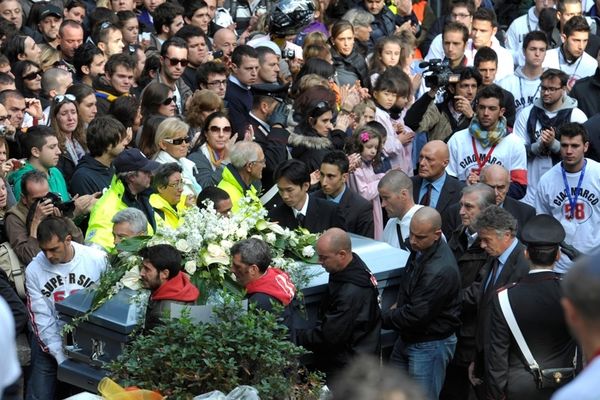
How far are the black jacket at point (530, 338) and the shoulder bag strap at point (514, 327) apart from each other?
0.07 ft

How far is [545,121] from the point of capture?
11883mm

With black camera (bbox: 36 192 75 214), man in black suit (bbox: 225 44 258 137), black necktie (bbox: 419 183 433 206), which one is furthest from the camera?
man in black suit (bbox: 225 44 258 137)

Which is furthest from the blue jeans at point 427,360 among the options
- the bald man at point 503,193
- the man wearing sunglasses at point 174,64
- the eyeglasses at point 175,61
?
the eyeglasses at point 175,61

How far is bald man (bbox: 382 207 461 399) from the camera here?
8258 millimetres

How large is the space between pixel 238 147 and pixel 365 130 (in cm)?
147

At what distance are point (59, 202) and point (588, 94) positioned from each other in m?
5.77

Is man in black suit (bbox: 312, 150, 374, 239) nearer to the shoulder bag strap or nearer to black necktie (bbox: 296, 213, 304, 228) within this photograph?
black necktie (bbox: 296, 213, 304, 228)

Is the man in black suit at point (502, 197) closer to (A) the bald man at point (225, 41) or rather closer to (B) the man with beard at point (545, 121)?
(B) the man with beard at point (545, 121)

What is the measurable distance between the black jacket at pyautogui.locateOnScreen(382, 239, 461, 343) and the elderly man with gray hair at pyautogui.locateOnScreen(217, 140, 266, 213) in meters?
1.65

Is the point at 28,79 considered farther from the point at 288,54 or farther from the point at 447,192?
the point at 447,192

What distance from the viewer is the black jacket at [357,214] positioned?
9727 millimetres

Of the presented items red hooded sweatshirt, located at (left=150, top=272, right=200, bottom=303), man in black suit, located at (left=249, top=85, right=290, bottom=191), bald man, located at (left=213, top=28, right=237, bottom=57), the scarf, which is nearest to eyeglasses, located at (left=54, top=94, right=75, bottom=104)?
man in black suit, located at (left=249, top=85, right=290, bottom=191)

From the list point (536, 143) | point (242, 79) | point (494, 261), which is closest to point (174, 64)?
point (242, 79)

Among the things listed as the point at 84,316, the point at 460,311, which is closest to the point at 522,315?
the point at 460,311
